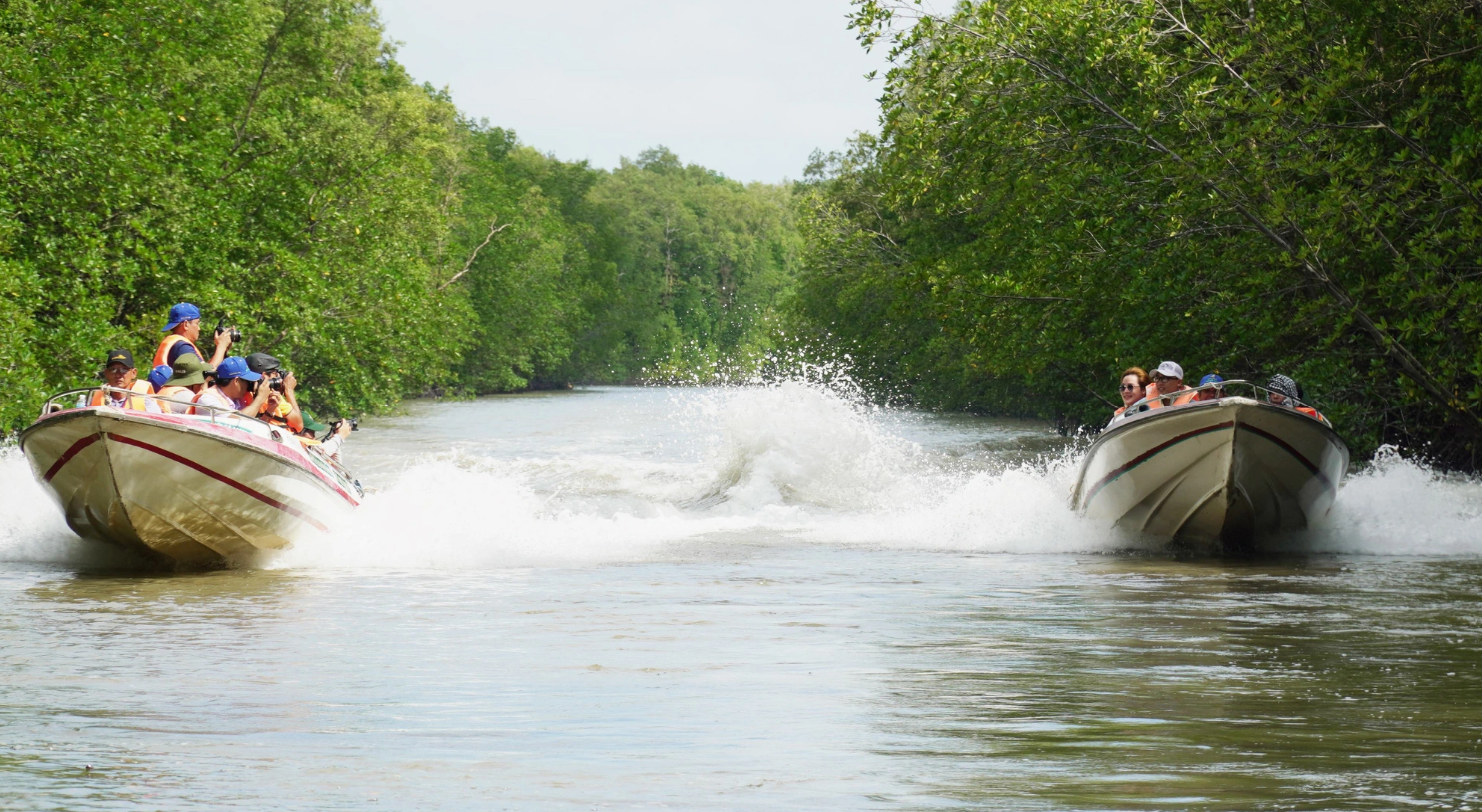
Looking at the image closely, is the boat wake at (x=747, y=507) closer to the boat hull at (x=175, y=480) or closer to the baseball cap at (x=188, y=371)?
the boat hull at (x=175, y=480)

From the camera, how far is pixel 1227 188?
17984 mm

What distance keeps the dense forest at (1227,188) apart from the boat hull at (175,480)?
10.2 meters

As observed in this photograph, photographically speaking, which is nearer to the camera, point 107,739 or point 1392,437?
point 107,739

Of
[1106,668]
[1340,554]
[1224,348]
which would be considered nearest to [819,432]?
[1224,348]

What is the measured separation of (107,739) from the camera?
6059 mm

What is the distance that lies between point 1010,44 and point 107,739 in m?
16.5

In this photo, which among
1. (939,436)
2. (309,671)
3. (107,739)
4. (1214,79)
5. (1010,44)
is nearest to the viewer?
(107,739)

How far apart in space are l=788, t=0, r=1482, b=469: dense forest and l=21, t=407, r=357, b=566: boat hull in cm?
1021

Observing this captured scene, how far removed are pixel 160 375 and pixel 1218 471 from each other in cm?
855

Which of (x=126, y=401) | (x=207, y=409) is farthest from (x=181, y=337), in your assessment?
(x=126, y=401)

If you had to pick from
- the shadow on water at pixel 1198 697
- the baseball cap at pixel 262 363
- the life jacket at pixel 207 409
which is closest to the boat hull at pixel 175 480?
the life jacket at pixel 207 409

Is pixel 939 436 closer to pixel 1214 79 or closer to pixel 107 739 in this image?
pixel 1214 79

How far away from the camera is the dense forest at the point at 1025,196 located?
16797 mm

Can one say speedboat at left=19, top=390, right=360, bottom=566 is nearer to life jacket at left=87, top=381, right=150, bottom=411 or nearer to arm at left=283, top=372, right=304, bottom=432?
life jacket at left=87, top=381, right=150, bottom=411
